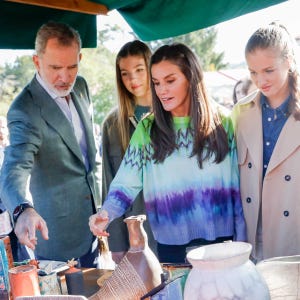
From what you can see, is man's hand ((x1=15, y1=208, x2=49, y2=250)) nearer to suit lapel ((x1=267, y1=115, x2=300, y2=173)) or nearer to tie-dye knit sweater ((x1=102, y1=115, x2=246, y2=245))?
tie-dye knit sweater ((x1=102, y1=115, x2=246, y2=245))

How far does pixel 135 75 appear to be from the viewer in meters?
2.72

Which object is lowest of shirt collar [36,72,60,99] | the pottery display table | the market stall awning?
the pottery display table

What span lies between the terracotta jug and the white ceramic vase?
0.35 metres

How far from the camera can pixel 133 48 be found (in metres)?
2.78

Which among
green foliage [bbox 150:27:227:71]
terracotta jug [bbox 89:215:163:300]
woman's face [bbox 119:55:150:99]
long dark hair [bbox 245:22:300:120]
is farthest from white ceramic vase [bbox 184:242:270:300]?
green foliage [bbox 150:27:227:71]

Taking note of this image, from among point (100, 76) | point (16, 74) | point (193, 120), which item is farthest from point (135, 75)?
point (16, 74)

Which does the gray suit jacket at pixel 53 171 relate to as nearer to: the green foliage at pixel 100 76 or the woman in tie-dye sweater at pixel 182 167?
the woman in tie-dye sweater at pixel 182 167

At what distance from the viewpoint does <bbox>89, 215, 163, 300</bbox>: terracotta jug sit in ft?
4.84

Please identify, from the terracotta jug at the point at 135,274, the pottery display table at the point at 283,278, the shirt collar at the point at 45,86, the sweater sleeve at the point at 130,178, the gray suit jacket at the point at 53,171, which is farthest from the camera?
the shirt collar at the point at 45,86

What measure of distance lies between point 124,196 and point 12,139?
2.10 ft

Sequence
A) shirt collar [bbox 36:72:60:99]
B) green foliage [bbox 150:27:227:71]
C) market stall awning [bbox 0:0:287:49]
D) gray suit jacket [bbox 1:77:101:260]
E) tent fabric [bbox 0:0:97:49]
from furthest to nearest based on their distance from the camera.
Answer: green foliage [bbox 150:27:227:71] < tent fabric [bbox 0:0:97:49] < market stall awning [bbox 0:0:287:49] < shirt collar [bbox 36:72:60:99] < gray suit jacket [bbox 1:77:101:260]

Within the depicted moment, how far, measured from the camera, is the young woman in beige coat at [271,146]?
1931 millimetres

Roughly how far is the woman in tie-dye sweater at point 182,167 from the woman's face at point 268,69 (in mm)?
240

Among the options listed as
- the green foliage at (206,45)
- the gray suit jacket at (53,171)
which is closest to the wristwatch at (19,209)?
the gray suit jacket at (53,171)
